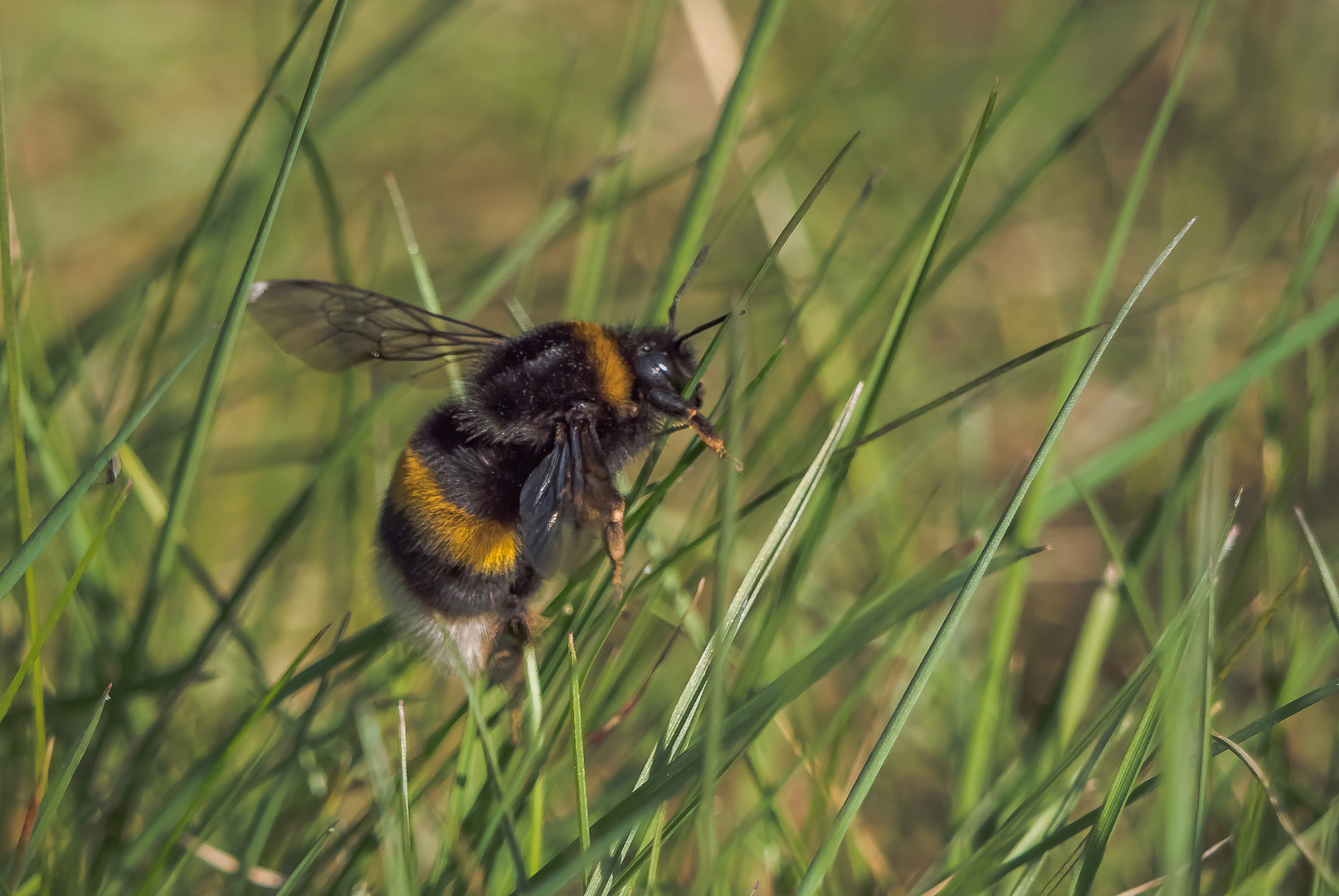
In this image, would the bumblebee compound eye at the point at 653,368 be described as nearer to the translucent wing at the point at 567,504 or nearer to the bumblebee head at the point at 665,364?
the bumblebee head at the point at 665,364

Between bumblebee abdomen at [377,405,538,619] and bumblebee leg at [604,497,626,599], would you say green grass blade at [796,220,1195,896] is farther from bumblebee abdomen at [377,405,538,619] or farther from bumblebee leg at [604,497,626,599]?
bumblebee abdomen at [377,405,538,619]

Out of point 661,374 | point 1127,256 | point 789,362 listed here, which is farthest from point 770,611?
point 1127,256

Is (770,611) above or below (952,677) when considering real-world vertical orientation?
above

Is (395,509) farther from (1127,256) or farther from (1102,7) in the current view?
(1102,7)

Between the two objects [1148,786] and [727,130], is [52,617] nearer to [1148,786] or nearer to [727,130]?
[727,130]

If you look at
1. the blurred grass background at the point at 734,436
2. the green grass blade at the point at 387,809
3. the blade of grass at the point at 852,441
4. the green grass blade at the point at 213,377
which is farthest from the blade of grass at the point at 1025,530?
the green grass blade at the point at 213,377
